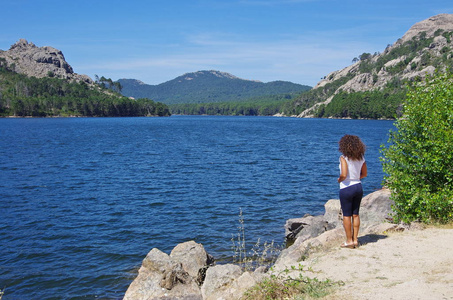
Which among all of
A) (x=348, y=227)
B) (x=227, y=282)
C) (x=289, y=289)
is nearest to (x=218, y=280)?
(x=227, y=282)

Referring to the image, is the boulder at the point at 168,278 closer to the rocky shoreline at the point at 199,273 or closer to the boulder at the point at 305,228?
the rocky shoreline at the point at 199,273

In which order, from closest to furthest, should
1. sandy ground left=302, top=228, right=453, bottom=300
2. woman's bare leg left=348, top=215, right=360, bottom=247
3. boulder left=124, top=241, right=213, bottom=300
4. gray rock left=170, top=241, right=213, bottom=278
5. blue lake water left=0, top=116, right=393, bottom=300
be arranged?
sandy ground left=302, top=228, right=453, bottom=300 < woman's bare leg left=348, top=215, right=360, bottom=247 < boulder left=124, top=241, right=213, bottom=300 < gray rock left=170, top=241, right=213, bottom=278 < blue lake water left=0, top=116, right=393, bottom=300

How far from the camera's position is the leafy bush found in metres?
12.6

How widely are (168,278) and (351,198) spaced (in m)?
5.91

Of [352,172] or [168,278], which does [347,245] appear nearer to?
[352,172]

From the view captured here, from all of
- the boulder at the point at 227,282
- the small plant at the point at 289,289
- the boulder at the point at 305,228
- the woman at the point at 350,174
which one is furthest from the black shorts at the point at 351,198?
the boulder at the point at 305,228

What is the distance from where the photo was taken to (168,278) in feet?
37.4

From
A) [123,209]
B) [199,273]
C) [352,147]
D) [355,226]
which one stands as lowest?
[123,209]

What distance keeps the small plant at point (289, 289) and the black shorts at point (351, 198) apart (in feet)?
8.58

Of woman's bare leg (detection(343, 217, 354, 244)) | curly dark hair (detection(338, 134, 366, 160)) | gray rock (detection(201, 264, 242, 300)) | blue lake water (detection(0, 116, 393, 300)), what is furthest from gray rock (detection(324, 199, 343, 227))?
gray rock (detection(201, 264, 242, 300))

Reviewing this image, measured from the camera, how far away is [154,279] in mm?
11688

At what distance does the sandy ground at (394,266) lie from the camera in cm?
755

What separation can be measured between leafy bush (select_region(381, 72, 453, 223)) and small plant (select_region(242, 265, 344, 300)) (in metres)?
6.33

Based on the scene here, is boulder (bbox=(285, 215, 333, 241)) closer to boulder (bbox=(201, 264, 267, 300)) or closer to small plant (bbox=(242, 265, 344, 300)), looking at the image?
boulder (bbox=(201, 264, 267, 300))
